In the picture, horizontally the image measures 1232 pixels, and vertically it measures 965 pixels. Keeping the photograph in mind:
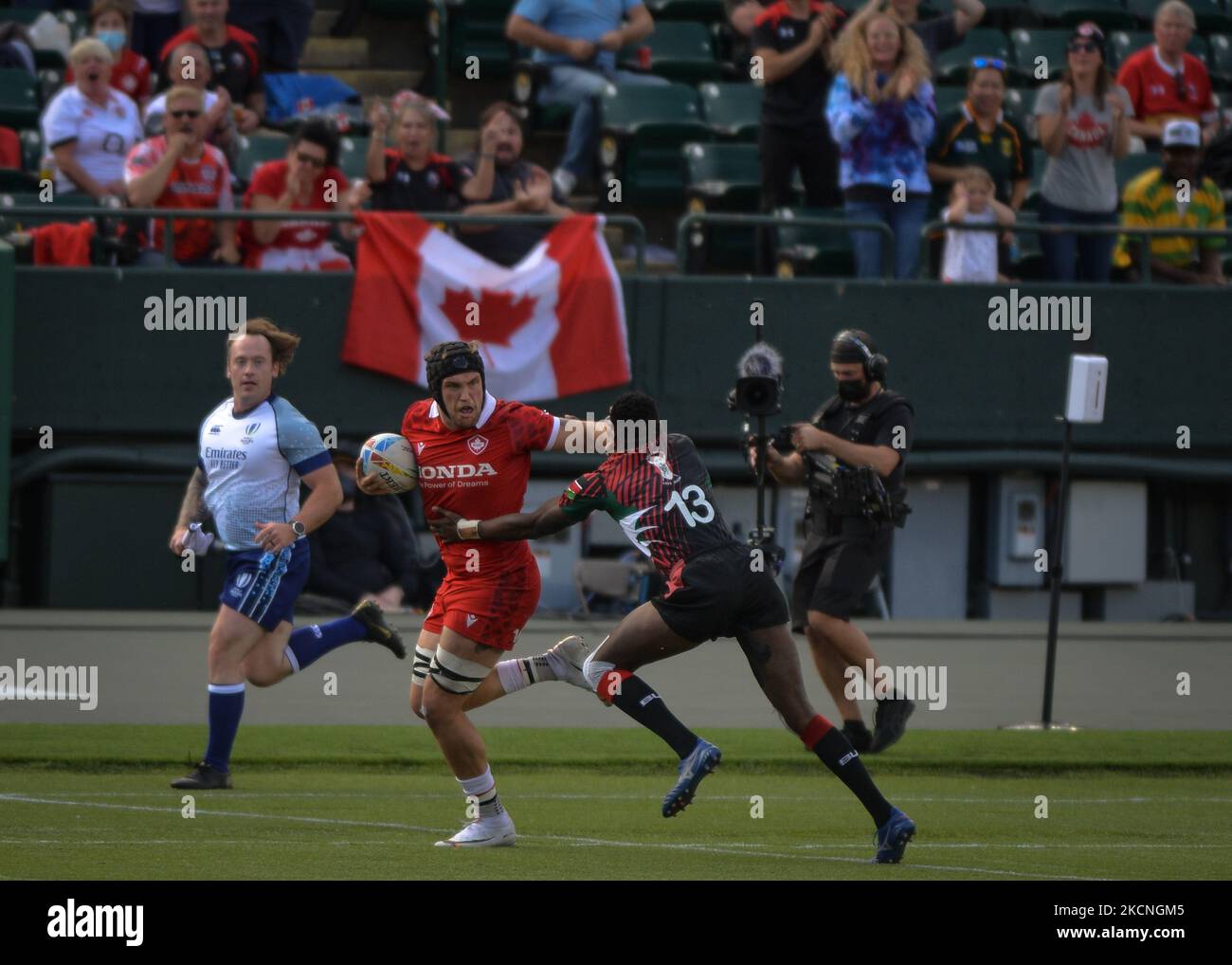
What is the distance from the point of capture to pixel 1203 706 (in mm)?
14719

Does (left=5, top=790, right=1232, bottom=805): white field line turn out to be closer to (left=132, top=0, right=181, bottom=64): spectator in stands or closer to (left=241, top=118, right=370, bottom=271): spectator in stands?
(left=241, top=118, right=370, bottom=271): spectator in stands

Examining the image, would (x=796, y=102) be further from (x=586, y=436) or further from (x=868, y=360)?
(x=586, y=436)

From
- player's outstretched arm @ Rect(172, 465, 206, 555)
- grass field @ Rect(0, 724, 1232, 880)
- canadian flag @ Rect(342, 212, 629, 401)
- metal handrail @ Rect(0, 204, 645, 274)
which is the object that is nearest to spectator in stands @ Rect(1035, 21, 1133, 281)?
metal handrail @ Rect(0, 204, 645, 274)

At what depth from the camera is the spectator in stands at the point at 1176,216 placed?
1889 cm

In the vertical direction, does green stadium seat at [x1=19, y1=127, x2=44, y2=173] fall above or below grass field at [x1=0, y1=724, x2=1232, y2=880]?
above

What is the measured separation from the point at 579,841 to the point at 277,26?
38.0 ft

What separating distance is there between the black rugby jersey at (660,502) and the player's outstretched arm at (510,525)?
194mm

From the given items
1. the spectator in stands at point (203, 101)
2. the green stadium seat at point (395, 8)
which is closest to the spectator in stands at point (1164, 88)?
the green stadium seat at point (395, 8)

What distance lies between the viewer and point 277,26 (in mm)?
19500

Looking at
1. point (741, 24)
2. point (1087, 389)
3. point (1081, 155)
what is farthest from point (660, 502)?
point (741, 24)

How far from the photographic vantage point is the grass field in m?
8.80

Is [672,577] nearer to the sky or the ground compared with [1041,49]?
nearer to the ground

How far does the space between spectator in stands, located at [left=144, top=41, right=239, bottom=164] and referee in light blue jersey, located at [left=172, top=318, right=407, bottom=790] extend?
6.29 metres
